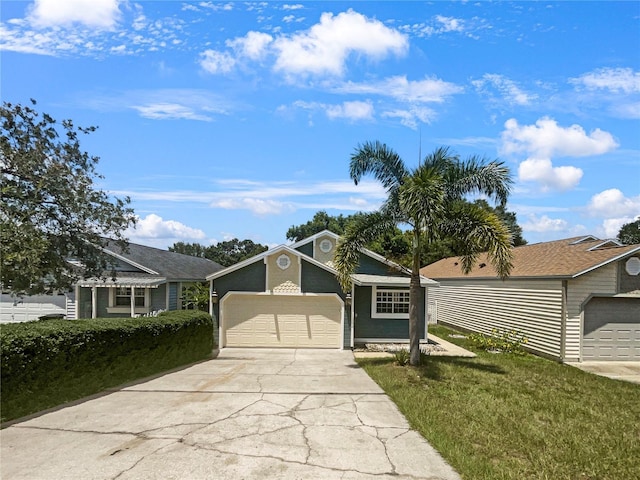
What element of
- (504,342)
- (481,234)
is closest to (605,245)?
(504,342)

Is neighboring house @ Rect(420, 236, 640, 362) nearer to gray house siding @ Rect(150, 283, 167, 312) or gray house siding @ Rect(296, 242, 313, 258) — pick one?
gray house siding @ Rect(296, 242, 313, 258)

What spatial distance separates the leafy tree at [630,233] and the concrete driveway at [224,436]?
60501mm

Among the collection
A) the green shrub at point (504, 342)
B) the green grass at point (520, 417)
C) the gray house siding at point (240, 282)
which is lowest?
the green shrub at point (504, 342)

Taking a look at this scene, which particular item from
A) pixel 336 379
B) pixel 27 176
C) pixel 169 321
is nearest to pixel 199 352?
pixel 169 321

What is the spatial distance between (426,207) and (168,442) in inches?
316

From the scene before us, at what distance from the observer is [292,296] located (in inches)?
651

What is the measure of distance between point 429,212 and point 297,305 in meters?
7.40

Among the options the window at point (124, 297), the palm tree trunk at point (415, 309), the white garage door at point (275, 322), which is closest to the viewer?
the palm tree trunk at point (415, 309)

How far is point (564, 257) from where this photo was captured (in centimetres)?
1653

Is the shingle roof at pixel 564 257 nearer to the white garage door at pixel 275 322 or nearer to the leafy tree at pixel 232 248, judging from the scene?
the white garage door at pixel 275 322

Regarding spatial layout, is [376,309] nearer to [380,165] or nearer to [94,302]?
[380,165]

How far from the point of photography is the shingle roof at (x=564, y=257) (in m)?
14.4

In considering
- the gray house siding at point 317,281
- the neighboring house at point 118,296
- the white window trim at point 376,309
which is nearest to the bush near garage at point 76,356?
the gray house siding at point 317,281

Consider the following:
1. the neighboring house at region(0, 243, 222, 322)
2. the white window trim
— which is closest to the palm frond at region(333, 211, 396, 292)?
the white window trim
